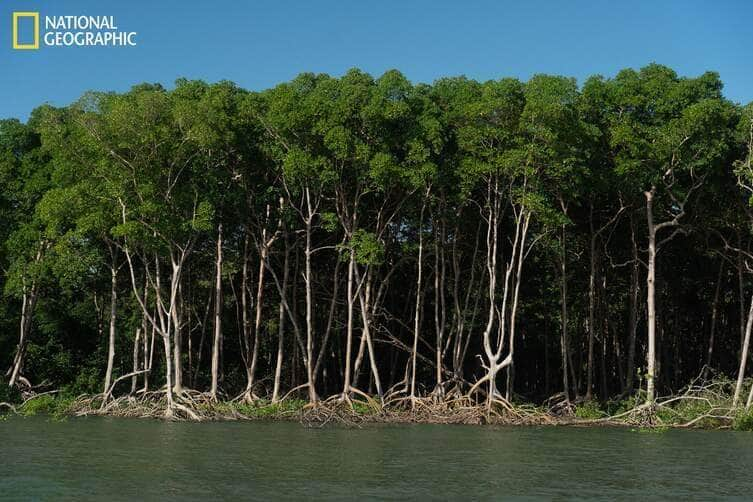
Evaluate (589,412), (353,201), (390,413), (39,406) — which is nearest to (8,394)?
(39,406)

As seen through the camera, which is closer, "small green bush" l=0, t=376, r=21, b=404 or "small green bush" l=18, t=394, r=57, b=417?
"small green bush" l=18, t=394, r=57, b=417

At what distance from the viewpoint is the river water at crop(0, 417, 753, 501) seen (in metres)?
13.8

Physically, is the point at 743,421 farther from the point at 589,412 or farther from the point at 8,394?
the point at 8,394

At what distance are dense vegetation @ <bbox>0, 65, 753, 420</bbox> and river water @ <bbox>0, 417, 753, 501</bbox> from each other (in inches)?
175

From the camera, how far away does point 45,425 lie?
24984 mm

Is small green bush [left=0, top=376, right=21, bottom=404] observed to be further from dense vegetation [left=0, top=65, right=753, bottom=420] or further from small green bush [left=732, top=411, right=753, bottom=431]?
small green bush [left=732, top=411, right=753, bottom=431]

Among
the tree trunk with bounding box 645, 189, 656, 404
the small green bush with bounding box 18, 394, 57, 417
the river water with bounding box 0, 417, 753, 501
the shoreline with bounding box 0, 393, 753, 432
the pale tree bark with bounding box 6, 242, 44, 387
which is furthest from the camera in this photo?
the pale tree bark with bounding box 6, 242, 44, 387

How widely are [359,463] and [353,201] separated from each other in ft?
52.8

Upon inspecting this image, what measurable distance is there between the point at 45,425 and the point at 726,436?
1922 centimetres

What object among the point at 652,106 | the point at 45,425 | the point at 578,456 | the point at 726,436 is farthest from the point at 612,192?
the point at 45,425

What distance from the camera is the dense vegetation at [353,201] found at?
27.7 meters

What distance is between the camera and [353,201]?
32125mm

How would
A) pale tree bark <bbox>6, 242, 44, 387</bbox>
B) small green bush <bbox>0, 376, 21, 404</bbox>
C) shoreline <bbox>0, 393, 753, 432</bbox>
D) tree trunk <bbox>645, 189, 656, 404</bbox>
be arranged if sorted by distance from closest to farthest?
shoreline <bbox>0, 393, 753, 432</bbox>, tree trunk <bbox>645, 189, 656, 404</bbox>, small green bush <bbox>0, 376, 21, 404</bbox>, pale tree bark <bbox>6, 242, 44, 387</bbox>

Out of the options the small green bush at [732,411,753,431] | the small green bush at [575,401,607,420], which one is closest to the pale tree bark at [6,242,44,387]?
the small green bush at [575,401,607,420]
